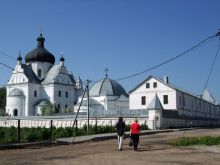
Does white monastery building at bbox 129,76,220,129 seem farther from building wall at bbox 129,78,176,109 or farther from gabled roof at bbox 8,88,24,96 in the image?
gabled roof at bbox 8,88,24,96

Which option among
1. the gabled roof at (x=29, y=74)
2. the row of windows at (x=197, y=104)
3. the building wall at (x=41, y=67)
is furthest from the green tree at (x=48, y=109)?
the row of windows at (x=197, y=104)

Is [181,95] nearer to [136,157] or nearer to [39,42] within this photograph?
[39,42]

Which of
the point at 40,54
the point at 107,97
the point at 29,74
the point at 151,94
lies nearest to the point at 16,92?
the point at 29,74

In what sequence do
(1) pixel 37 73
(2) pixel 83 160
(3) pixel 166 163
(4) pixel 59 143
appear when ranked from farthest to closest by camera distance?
(1) pixel 37 73, (4) pixel 59 143, (2) pixel 83 160, (3) pixel 166 163

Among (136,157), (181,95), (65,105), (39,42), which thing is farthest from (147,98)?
(136,157)

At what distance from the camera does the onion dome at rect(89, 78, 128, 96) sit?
74.2 meters

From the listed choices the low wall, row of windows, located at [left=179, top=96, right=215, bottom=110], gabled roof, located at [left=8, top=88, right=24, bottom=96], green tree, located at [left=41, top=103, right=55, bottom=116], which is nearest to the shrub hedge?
the low wall

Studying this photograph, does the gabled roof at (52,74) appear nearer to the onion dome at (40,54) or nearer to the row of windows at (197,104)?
the onion dome at (40,54)

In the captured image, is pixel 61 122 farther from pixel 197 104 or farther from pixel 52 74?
pixel 52 74

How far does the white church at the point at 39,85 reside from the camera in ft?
252

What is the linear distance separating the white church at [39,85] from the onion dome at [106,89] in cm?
730

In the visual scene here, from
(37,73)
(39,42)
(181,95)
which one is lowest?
(181,95)

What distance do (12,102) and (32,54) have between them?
1141 centimetres

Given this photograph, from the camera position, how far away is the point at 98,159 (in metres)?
13.4
